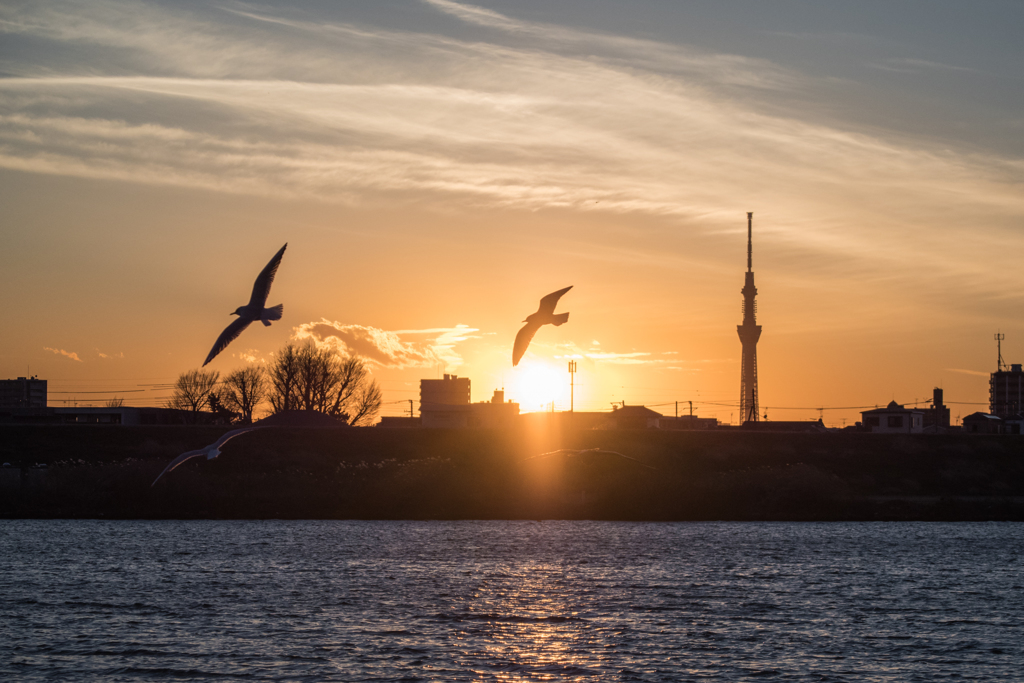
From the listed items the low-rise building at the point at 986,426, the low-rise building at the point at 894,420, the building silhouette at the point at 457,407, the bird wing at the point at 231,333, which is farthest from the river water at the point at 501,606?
the low-rise building at the point at 986,426

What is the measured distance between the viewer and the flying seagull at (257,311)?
24.1 meters

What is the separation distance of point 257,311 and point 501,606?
131ft

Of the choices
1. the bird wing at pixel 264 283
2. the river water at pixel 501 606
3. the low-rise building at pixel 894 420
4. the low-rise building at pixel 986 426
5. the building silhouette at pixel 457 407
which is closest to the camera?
the bird wing at pixel 264 283

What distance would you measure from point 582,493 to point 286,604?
211 ft

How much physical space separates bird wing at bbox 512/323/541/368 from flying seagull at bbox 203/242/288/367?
18.3 ft

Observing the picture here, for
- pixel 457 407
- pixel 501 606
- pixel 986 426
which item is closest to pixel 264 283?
pixel 501 606

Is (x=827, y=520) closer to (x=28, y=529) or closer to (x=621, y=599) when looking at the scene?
(x=621, y=599)

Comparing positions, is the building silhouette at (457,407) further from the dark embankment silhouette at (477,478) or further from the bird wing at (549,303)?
the bird wing at (549,303)

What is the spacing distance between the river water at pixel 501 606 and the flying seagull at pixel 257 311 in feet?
68.3

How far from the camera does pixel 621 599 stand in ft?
209

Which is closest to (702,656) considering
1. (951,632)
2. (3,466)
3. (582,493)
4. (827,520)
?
(951,632)

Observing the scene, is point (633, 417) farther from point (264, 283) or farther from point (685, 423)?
point (264, 283)

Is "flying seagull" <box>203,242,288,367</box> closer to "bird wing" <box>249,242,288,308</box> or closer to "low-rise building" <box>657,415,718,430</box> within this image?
"bird wing" <box>249,242,288,308</box>

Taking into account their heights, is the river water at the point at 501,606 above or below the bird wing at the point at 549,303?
below
